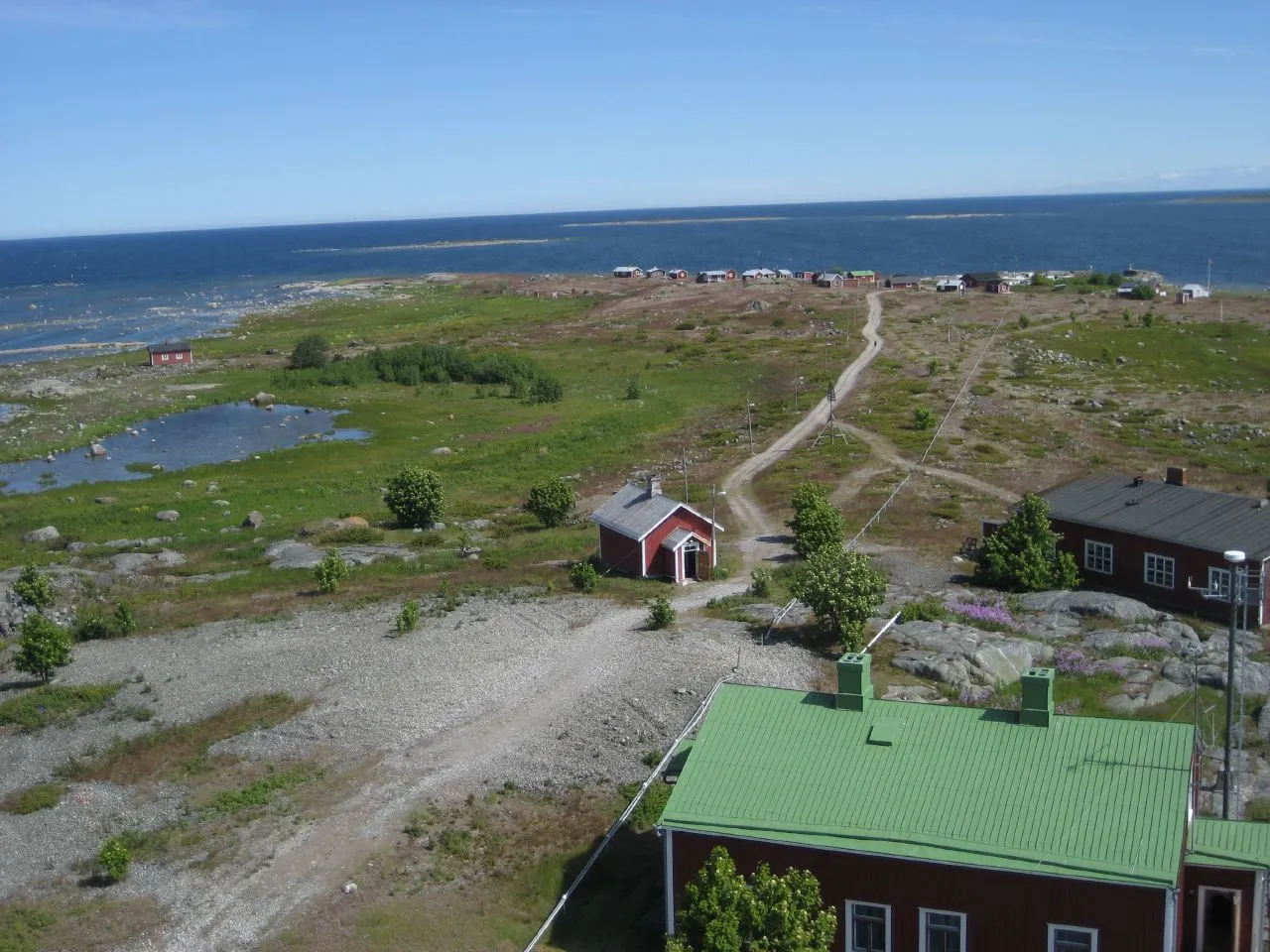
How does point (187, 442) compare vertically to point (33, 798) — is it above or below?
above

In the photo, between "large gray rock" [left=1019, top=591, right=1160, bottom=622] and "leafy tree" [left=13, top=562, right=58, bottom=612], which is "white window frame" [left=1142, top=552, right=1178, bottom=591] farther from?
"leafy tree" [left=13, top=562, right=58, bottom=612]

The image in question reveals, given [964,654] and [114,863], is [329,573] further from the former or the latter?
[964,654]

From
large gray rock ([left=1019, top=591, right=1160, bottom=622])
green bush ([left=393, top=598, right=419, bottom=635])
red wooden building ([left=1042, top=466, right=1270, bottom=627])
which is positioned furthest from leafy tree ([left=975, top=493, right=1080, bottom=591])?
green bush ([left=393, top=598, right=419, bottom=635])

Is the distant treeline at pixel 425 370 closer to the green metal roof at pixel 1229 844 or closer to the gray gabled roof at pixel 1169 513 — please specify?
the gray gabled roof at pixel 1169 513

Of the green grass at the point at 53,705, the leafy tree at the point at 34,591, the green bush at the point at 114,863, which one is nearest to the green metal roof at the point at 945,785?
the green bush at the point at 114,863

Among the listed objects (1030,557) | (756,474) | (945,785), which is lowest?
(756,474)

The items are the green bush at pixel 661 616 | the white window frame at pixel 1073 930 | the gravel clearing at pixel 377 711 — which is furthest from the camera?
the green bush at pixel 661 616

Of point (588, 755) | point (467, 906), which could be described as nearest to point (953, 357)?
point (588, 755)

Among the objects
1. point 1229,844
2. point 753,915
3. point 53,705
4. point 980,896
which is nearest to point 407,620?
point 53,705
